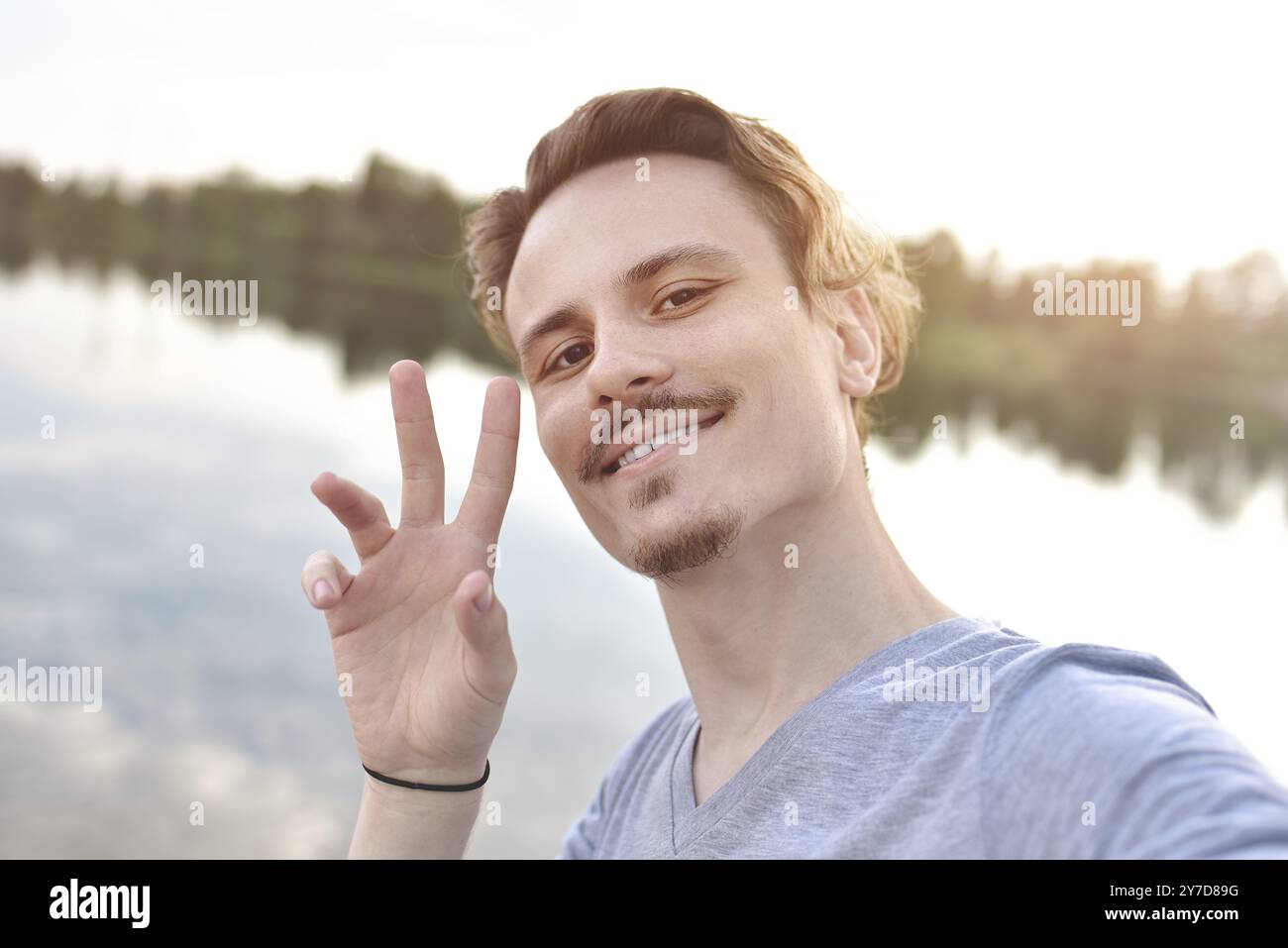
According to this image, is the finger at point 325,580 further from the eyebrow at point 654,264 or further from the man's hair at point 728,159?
the man's hair at point 728,159

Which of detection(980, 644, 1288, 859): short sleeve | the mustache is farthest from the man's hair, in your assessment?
detection(980, 644, 1288, 859): short sleeve

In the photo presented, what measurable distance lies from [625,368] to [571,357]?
22 cm

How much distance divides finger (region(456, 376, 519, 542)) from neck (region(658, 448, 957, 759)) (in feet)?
1.13

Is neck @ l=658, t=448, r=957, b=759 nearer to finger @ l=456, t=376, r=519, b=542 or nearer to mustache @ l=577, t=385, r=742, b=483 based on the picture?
mustache @ l=577, t=385, r=742, b=483

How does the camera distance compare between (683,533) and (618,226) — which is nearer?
(683,533)

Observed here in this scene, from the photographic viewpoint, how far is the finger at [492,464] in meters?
1.82

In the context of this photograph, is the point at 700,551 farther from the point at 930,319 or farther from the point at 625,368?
the point at 930,319

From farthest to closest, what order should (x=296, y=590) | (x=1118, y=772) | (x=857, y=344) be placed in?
Answer: (x=296, y=590), (x=857, y=344), (x=1118, y=772)

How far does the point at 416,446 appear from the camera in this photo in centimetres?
182

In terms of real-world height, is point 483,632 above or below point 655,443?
below

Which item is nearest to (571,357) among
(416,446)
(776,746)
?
(416,446)

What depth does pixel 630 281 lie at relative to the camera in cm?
183

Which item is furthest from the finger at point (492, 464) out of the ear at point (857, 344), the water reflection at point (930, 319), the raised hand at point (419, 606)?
the water reflection at point (930, 319)

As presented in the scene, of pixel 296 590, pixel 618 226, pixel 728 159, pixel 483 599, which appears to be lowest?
pixel 296 590
